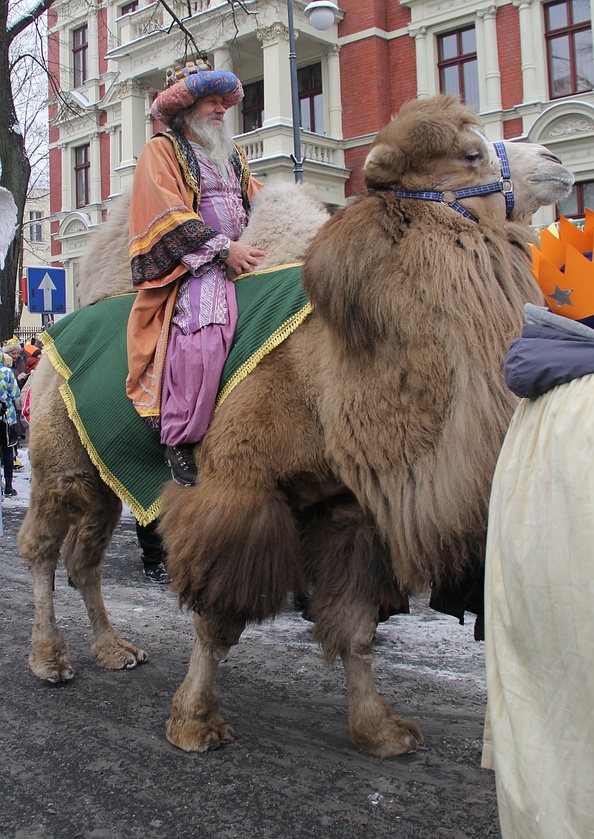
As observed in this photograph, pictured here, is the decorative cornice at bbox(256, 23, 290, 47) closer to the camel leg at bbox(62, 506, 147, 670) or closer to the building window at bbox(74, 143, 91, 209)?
the building window at bbox(74, 143, 91, 209)

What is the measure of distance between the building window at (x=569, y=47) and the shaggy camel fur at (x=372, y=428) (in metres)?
18.7

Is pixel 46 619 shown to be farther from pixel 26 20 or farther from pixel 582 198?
pixel 582 198

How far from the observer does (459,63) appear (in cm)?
2114

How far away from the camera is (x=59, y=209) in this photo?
3281 cm

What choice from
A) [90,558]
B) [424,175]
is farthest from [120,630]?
[424,175]

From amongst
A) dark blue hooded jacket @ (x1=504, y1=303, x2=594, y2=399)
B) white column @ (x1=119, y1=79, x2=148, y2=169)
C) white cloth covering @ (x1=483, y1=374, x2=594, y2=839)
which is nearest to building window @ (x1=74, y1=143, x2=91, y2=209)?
white column @ (x1=119, y1=79, x2=148, y2=169)

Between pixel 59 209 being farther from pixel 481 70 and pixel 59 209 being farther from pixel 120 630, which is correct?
pixel 120 630

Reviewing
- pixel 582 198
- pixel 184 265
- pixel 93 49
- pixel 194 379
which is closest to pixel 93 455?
pixel 194 379

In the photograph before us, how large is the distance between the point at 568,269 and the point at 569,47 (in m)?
20.3

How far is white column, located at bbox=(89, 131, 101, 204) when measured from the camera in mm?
29688

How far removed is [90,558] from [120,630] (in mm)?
767

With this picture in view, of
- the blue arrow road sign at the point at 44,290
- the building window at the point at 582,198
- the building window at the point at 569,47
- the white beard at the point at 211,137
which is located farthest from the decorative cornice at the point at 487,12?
the white beard at the point at 211,137

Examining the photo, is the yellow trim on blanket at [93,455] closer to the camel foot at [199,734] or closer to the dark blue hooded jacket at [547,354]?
the camel foot at [199,734]

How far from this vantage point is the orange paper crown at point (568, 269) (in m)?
1.77
